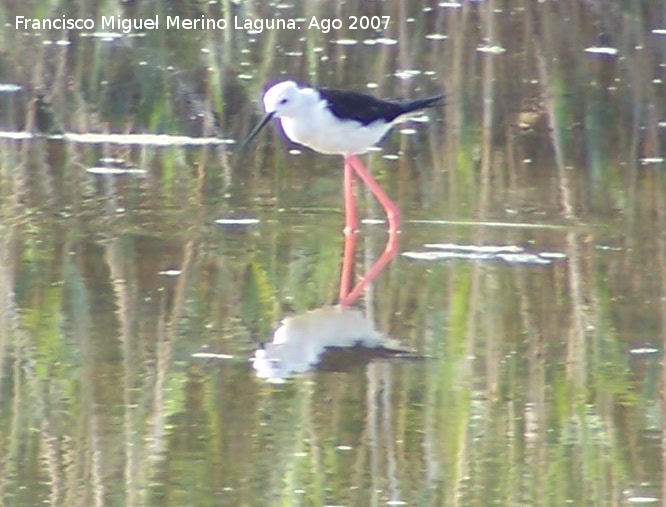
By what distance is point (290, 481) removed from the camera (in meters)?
3.54

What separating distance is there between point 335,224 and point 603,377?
1605 mm

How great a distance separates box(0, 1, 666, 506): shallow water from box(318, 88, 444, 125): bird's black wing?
1.00 ft

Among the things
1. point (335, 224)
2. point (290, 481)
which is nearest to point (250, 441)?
point (290, 481)

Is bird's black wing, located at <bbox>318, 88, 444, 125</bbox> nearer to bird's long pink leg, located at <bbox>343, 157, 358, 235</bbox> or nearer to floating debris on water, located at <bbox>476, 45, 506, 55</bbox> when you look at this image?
bird's long pink leg, located at <bbox>343, 157, 358, 235</bbox>

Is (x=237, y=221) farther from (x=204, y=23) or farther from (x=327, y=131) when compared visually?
(x=204, y=23)

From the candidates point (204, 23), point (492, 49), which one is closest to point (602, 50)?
point (492, 49)

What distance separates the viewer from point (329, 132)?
575 centimetres

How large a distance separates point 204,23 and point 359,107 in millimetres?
3119

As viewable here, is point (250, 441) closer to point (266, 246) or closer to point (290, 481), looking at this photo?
point (290, 481)

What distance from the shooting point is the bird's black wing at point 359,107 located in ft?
18.9

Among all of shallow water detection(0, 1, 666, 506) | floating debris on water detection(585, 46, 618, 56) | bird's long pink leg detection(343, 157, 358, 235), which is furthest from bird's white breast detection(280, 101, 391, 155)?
floating debris on water detection(585, 46, 618, 56)

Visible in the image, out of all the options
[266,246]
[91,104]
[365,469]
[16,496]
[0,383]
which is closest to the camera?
[16,496]

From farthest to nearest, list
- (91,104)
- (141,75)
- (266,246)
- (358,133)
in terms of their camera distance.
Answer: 1. (141,75)
2. (91,104)
3. (358,133)
4. (266,246)

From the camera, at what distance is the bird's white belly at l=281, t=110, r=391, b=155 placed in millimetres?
5703
